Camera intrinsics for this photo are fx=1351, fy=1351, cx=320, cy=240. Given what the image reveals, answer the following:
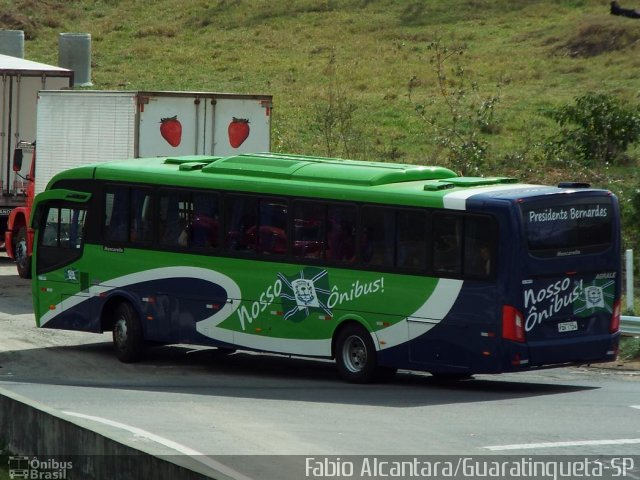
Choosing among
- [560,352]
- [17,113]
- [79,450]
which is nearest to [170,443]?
[79,450]

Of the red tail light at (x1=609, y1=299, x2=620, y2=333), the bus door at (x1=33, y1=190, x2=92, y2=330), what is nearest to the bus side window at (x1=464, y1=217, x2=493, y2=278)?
the red tail light at (x1=609, y1=299, x2=620, y2=333)

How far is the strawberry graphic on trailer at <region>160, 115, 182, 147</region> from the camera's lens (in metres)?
24.5

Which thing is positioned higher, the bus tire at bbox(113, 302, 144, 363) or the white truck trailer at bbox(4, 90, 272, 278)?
the white truck trailer at bbox(4, 90, 272, 278)

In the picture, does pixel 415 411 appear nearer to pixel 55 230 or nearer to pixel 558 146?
pixel 55 230

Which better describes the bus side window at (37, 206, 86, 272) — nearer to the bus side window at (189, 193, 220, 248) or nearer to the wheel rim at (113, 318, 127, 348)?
the wheel rim at (113, 318, 127, 348)

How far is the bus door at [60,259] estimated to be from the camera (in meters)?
19.5

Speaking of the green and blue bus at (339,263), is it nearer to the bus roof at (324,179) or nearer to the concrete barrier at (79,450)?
the bus roof at (324,179)

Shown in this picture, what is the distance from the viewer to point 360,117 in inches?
1674

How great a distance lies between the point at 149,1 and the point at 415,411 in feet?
204

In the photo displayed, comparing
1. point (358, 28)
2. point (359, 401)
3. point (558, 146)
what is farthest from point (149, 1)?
point (359, 401)

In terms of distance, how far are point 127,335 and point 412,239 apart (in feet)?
15.8

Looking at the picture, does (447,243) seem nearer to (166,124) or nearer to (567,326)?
(567,326)

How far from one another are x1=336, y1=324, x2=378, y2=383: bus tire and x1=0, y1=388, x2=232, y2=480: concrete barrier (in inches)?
191

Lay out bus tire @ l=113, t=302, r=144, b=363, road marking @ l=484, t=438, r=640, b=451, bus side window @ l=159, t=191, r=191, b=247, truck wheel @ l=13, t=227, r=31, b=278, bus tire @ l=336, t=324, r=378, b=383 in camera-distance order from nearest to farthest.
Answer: road marking @ l=484, t=438, r=640, b=451, bus tire @ l=336, t=324, r=378, b=383, bus side window @ l=159, t=191, r=191, b=247, bus tire @ l=113, t=302, r=144, b=363, truck wheel @ l=13, t=227, r=31, b=278
